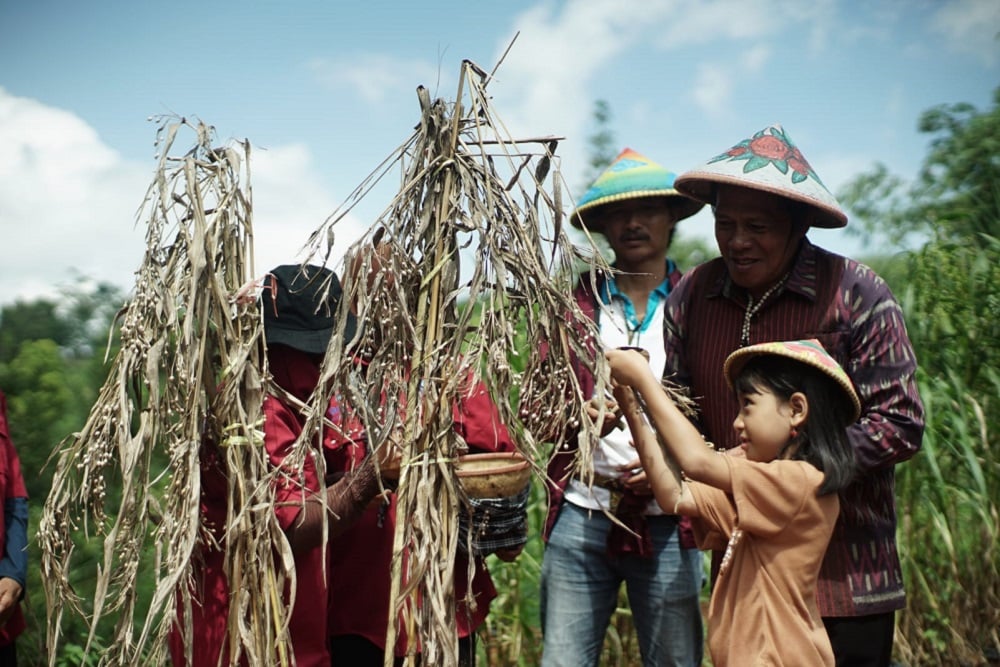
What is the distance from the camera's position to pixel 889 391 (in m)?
2.27

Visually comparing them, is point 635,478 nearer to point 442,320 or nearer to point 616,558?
point 616,558

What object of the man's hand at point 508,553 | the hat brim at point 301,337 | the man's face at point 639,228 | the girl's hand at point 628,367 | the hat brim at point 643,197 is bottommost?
the man's hand at point 508,553

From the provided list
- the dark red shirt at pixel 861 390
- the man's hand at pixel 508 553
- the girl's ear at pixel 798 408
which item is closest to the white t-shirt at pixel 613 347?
the man's hand at pixel 508 553

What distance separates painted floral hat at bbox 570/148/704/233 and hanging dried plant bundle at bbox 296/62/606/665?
1409 millimetres

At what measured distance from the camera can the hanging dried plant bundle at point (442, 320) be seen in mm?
1688

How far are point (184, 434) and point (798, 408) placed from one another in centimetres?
143

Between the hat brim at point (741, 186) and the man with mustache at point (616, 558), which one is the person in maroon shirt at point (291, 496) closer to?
the man with mustache at point (616, 558)

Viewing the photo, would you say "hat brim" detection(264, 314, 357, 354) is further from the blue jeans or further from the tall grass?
the tall grass

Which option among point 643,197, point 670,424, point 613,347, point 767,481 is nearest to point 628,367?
point 670,424

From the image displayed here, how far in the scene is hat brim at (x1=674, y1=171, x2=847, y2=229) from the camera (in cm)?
234

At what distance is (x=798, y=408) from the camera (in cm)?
221

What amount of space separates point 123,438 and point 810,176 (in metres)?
1.84

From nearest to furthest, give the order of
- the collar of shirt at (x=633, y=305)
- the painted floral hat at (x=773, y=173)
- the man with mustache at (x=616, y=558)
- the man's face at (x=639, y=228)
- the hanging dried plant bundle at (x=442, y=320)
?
the hanging dried plant bundle at (x=442, y=320)
the painted floral hat at (x=773, y=173)
the man with mustache at (x=616, y=558)
the collar of shirt at (x=633, y=305)
the man's face at (x=639, y=228)

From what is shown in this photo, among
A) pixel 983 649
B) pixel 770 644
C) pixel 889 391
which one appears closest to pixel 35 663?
pixel 770 644
